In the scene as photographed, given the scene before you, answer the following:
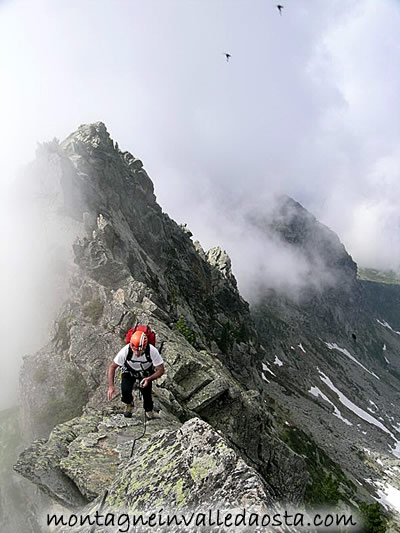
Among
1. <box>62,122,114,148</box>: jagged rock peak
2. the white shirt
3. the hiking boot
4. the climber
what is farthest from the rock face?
<box>62,122,114,148</box>: jagged rock peak

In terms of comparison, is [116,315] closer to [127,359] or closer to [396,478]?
[127,359]

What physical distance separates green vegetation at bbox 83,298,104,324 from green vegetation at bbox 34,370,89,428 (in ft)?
27.4

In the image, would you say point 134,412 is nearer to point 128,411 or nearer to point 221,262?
point 128,411

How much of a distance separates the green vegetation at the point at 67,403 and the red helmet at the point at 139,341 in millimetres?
16966

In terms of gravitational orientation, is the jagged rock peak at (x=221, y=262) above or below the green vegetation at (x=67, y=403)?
above

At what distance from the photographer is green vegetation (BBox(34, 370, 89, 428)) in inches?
1184

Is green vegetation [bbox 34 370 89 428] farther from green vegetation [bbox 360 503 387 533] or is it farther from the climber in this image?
green vegetation [bbox 360 503 387 533]

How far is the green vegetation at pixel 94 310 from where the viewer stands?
133 feet

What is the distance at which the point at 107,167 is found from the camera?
108 m

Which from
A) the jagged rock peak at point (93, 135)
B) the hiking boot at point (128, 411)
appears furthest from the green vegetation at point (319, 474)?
the jagged rock peak at point (93, 135)

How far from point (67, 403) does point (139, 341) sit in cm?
1933

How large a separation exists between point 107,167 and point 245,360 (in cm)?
6872

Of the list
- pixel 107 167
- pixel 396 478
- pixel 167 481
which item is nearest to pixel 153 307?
pixel 167 481

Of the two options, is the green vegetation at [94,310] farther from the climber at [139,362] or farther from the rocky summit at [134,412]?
the climber at [139,362]
